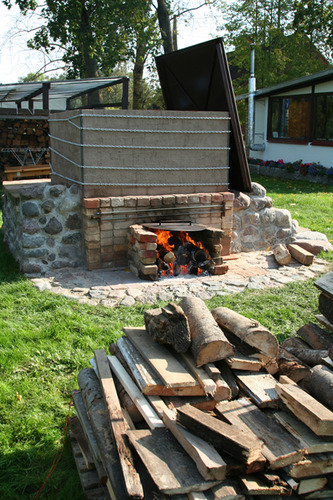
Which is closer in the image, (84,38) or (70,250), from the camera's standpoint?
(70,250)

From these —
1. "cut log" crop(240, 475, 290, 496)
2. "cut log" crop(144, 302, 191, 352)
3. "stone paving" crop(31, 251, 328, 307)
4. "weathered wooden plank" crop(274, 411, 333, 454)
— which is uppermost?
"cut log" crop(144, 302, 191, 352)

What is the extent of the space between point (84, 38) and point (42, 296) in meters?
15.8

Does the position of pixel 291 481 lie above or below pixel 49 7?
below

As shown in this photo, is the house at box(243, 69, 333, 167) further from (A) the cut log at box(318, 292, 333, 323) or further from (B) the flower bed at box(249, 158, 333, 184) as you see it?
(A) the cut log at box(318, 292, 333, 323)

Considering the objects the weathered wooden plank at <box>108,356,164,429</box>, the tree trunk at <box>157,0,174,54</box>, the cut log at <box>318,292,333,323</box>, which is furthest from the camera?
the tree trunk at <box>157,0,174,54</box>

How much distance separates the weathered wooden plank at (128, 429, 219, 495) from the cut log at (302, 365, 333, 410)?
86cm

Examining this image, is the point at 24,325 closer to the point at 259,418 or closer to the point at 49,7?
the point at 259,418

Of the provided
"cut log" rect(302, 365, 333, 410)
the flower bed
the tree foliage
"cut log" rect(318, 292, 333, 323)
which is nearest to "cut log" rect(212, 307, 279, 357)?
"cut log" rect(302, 365, 333, 410)

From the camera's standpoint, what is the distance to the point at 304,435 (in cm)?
243

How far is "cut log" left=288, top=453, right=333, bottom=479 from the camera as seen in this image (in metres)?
2.31

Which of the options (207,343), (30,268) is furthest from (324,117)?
(207,343)

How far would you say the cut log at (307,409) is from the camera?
93.2 inches

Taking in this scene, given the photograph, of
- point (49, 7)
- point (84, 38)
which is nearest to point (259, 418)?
point (84, 38)

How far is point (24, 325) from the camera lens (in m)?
4.82
